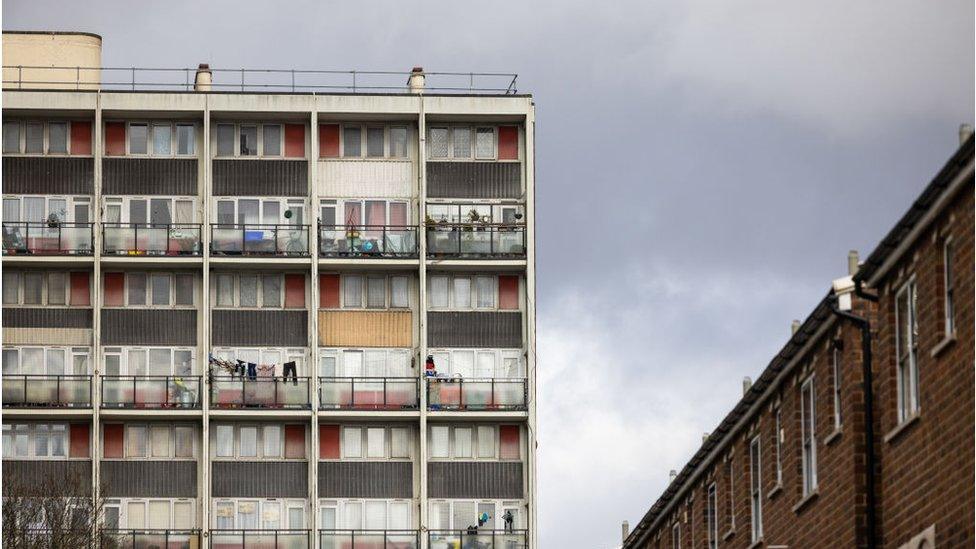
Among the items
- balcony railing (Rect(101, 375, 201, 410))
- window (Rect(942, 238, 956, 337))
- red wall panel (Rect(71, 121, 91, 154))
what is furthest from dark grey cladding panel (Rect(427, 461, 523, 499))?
window (Rect(942, 238, 956, 337))

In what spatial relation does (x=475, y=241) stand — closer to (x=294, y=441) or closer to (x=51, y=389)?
(x=294, y=441)

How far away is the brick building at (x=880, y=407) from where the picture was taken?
34656 millimetres

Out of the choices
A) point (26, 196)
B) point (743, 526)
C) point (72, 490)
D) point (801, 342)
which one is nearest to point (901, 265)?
point (801, 342)

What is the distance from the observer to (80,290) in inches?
3479

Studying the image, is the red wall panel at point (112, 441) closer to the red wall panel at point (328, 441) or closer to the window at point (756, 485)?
the red wall panel at point (328, 441)

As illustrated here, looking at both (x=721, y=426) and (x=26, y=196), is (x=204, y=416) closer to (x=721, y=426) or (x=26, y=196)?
(x=26, y=196)

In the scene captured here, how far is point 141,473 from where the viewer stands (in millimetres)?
86750

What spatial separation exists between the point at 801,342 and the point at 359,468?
42.5 m

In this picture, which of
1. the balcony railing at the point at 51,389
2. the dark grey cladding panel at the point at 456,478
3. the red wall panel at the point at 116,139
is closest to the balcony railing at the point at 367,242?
the dark grey cladding panel at the point at 456,478

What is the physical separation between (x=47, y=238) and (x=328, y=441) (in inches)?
511

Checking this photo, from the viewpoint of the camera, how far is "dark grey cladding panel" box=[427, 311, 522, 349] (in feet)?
290

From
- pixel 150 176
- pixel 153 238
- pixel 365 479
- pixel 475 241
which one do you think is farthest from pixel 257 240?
pixel 365 479

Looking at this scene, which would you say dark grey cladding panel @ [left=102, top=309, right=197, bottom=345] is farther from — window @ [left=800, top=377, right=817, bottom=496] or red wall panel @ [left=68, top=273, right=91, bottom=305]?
window @ [left=800, top=377, right=817, bottom=496]

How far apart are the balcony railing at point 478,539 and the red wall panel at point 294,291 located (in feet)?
32.5
